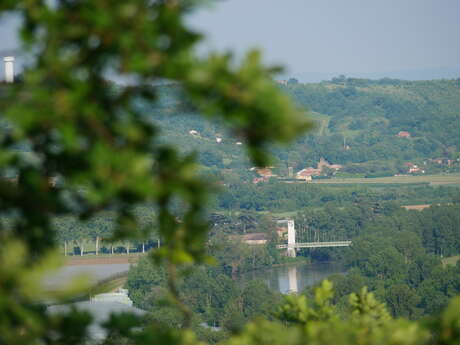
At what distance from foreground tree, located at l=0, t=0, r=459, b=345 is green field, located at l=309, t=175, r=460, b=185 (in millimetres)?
110496

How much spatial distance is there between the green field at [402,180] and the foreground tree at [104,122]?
11050cm

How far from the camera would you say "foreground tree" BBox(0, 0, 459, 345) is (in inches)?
108

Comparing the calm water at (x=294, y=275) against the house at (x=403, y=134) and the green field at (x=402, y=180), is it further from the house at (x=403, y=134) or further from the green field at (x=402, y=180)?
the house at (x=403, y=134)

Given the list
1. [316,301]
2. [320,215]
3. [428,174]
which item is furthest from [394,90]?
[316,301]

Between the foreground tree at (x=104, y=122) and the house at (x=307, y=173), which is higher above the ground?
the house at (x=307, y=173)

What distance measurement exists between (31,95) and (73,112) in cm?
15

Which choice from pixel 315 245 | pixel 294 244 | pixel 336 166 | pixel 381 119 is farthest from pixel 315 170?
pixel 315 245

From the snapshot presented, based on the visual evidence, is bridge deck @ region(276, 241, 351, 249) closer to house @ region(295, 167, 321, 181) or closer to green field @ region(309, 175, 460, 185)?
green field @ region(309, 175, 460, 185)

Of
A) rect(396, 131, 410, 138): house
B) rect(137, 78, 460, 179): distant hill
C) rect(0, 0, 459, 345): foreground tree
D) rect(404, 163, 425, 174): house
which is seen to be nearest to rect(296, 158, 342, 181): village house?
rect(137, 78, 460, 179): distant hill

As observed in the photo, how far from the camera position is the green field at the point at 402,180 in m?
113

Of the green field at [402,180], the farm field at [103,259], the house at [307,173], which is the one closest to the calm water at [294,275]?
the farm field at [103,259]

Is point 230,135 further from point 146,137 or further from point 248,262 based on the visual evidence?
point 248,262

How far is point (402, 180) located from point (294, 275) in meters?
55.3

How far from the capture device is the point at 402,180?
11644cm
